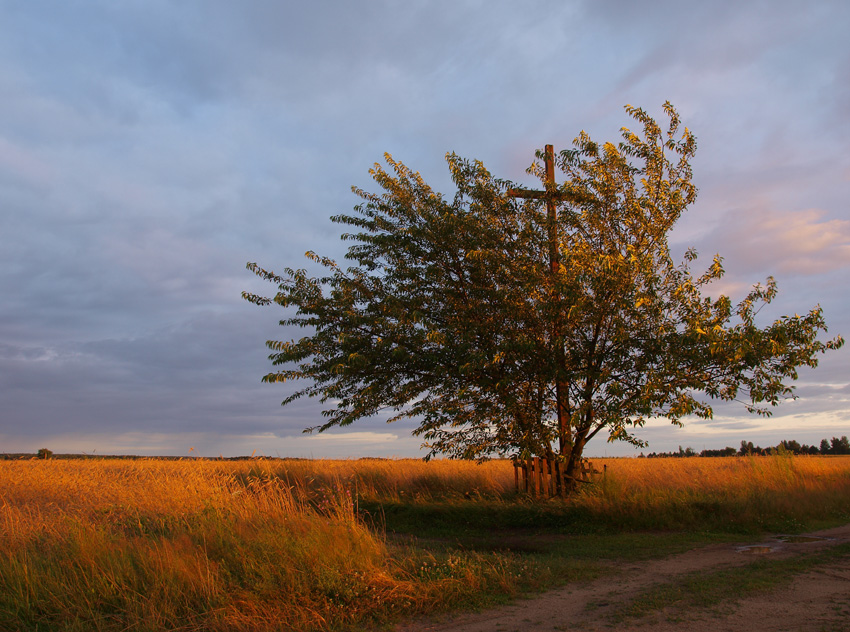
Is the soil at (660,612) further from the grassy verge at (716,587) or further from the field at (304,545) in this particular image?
the field at (304,545)

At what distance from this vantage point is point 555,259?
555 inches

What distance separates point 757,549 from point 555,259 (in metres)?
7.13

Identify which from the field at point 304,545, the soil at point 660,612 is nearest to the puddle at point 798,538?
the field at point 304,545

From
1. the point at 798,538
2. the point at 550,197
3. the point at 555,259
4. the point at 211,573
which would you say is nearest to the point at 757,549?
the point at 798,538

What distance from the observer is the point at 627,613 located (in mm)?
6020

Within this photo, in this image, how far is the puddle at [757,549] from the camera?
9.30 metres

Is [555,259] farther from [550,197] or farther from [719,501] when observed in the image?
[719,501]

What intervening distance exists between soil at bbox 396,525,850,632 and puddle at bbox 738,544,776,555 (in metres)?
1.34

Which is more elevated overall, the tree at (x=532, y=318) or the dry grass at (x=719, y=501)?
the tree at (x=532, y=318)

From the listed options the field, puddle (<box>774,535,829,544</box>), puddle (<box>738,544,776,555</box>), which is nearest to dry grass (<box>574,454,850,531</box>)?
the field

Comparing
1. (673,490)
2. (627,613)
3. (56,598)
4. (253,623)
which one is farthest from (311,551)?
(673,490)

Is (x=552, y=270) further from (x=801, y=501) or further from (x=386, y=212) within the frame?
(x=801, y=501)

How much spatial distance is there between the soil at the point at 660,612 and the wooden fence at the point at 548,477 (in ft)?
20.6

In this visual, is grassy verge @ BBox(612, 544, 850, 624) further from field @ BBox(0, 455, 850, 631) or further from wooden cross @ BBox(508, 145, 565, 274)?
wooden cross @ BBox(508, 145, 565, 274)
